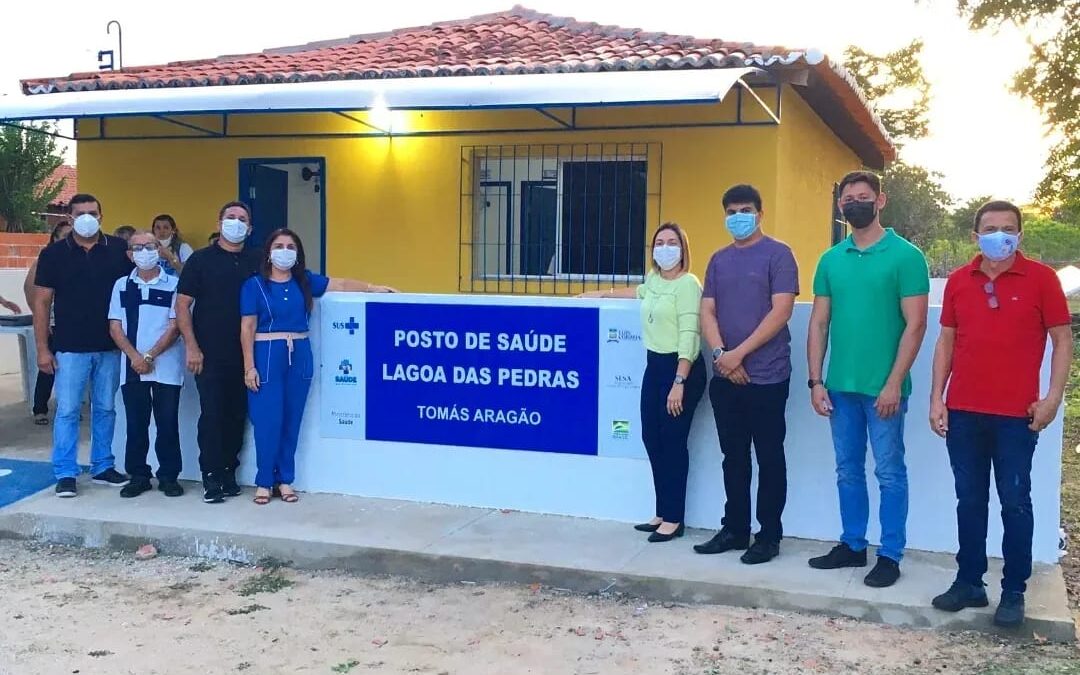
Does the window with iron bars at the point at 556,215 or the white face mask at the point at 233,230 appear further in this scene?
the window with iron bars at the point at 556,215

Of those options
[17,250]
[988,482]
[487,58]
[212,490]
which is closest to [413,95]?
[487,58]

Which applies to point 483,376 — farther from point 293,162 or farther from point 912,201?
point 912,201

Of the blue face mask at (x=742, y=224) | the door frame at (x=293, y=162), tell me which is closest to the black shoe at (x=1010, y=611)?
Answer: the blue face mask at (x=742, y=224)

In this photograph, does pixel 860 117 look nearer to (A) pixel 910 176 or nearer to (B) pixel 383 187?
(B) pixel 383 187

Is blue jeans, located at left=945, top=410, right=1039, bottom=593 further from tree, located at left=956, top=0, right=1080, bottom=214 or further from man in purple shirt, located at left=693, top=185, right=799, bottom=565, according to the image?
tree, located at left=956, top=0, right=1080, bottom=214

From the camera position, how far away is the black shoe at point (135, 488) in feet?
21.2

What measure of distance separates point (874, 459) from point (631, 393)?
1365 millimetres

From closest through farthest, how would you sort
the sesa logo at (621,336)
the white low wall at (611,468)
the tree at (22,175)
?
1. the white low wall at (611,468)
2. the sesa logo at (621,336)
3. the tree at (22,175)

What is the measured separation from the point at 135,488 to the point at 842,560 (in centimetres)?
421

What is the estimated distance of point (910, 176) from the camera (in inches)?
1586

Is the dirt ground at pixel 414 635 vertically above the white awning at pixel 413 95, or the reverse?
the white awning at pixel 413 95

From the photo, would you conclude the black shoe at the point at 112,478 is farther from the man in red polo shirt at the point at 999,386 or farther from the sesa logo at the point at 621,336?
the man in red polo shirt at the point at 999,386

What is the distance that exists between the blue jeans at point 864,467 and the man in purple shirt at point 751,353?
0.31 m


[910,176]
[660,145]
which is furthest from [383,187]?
[910,176]
